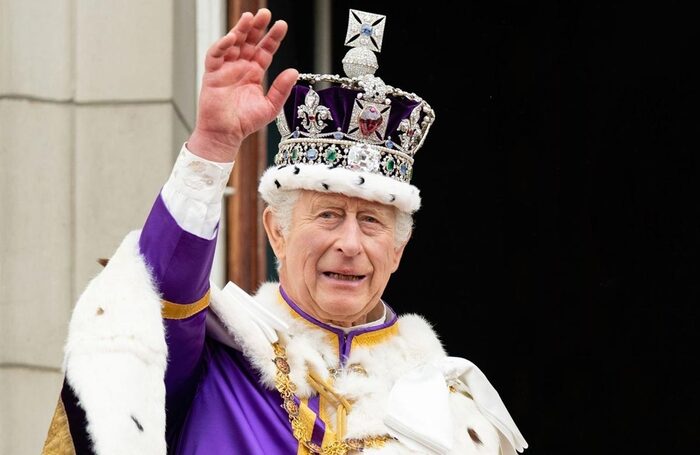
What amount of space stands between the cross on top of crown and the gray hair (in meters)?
0.42

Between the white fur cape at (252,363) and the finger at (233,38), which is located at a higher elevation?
the finger at (233,38)

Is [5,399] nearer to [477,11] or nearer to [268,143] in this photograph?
[268,143]

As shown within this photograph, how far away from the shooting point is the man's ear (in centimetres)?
259

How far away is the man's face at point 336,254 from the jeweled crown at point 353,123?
101 mm

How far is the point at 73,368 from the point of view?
204 cm

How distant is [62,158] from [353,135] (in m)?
1.52

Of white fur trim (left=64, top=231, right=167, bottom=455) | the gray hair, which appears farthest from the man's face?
white fur trim (left=64, top=231, right=167, bottom=455)

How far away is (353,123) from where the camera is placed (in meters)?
2.59

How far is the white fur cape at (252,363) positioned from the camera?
2.01m

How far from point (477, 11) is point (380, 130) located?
9.64 ft

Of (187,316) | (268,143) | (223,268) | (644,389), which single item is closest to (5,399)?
(223,268)

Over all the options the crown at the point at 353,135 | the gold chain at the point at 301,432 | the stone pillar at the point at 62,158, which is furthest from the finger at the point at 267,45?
the stone pillar at the point at 62,158

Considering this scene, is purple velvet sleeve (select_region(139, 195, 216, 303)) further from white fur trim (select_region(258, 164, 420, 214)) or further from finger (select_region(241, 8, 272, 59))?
white fur trim (select_region(258, 164, 420, 214))

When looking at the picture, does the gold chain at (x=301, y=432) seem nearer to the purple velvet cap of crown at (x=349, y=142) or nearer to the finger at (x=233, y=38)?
the purple velvet cap of crown at (x=349, y=142)
